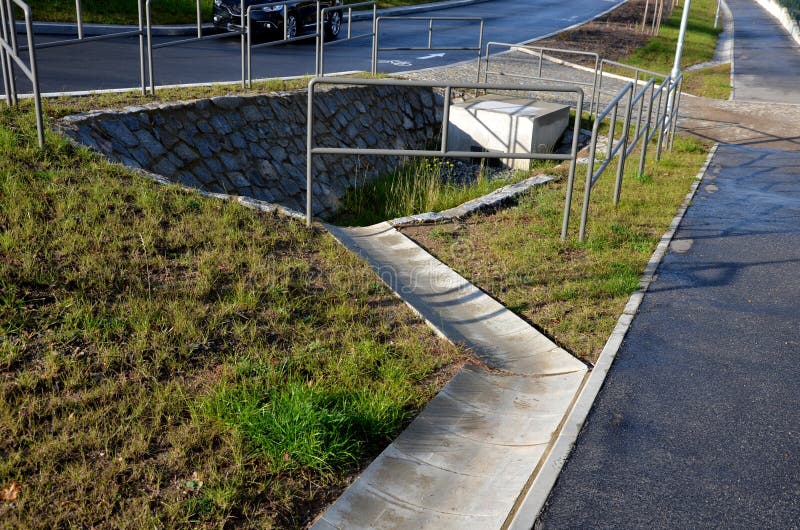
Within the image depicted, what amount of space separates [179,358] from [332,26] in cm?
1817

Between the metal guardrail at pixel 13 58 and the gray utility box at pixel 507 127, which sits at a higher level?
the metal guardrail at pixel 13 58

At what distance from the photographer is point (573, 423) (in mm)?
4535

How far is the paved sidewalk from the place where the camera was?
387 cm

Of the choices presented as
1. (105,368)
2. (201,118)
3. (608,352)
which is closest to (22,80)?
(201,118)

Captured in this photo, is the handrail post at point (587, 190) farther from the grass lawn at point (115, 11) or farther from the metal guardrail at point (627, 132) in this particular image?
the grass lawn at point (115, 11)

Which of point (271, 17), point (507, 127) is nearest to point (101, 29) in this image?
point (271, 17)

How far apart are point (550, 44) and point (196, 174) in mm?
18565

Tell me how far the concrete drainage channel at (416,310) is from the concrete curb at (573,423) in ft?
0.27

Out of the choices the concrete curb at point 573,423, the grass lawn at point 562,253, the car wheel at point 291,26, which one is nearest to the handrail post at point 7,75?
the grass lawn at point 562,253

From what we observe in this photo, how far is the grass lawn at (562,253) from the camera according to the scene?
6094 millimetres

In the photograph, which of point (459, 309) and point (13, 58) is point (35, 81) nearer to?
point (13, 58)

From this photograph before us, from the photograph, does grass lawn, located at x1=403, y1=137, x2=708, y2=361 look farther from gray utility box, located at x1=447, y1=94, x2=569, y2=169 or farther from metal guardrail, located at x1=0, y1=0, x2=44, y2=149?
metal guardrail, located at x1=0, y1=0, x2=44, y2=149

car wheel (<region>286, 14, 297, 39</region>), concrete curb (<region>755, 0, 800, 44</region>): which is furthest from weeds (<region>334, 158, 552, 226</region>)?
concrete curb (<region>755, 0, 800, 44</region>)

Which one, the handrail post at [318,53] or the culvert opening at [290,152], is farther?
the handrail post at [318,53]
